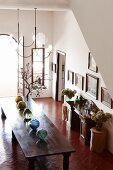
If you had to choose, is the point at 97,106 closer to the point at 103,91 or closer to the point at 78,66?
the point at 103,91

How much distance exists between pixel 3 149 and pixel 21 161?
0.81 meters

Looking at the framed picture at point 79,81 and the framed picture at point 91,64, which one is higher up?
the framed picture at point 91,64

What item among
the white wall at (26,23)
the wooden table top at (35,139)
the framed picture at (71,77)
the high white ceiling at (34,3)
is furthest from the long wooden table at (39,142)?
the white wall at (26,23)

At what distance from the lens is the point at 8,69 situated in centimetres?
1170

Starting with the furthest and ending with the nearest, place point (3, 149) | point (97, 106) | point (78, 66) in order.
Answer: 1. point (78, 66)
2. point (97, 106)
3. point (3, 149)

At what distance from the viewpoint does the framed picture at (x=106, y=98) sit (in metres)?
6.86

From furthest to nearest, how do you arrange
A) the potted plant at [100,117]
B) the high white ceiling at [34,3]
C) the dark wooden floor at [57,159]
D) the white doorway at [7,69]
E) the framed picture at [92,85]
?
the white doorway at [7,69] < the framed picture at [92,85] < the potted plant at [100,117] < the dark wooden floor at [57,159] < the high white ceiling at [34,3]

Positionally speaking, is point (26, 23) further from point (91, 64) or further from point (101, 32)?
point (101, 32)

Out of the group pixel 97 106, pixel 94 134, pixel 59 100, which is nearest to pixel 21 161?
pixel 94 134

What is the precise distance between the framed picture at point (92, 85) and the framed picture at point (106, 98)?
344 millimetres

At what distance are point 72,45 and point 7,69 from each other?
349 centimetres

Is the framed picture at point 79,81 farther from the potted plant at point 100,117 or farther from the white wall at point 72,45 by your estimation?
the potted plant at point 100,117

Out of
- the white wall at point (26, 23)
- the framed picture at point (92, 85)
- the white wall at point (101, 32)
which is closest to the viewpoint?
the white wall at point (101, 32)

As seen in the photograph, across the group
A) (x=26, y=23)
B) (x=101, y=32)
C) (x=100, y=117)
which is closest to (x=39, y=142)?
(x=100, y=117)
